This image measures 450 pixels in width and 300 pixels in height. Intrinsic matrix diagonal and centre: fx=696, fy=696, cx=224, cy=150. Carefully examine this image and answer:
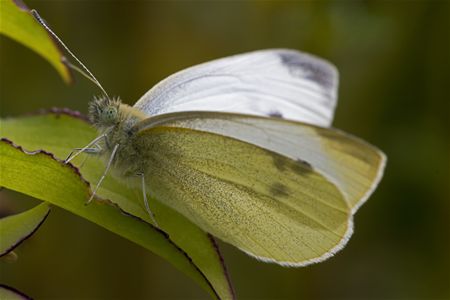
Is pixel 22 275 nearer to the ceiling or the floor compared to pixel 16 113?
nearer to the floor

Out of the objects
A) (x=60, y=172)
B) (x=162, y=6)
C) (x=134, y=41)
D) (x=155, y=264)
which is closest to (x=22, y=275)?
(x=155, y=264)

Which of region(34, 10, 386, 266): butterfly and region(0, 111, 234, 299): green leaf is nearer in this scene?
region(0, 111, 234, 299): green leaf

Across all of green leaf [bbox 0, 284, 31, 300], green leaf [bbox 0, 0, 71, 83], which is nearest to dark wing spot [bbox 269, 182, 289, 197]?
green leaf [bbox 0, 0, 71, 83]

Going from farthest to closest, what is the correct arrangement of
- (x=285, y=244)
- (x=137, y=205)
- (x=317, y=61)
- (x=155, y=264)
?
(x=155, y=264), (x=317, y=61), (x=285, y=244), (x=137, y=205)

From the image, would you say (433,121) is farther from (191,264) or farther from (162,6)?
(191,264)

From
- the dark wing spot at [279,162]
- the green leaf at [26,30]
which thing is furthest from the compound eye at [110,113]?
the dark wing spot at [279,162]

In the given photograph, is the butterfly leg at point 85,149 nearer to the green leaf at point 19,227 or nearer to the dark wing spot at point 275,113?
the green leaf at point 19,227

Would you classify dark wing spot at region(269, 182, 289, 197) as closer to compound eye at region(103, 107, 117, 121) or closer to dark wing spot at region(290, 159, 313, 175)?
dark wing spot at region(290, 159, 313, 175)
